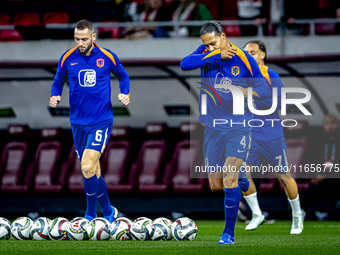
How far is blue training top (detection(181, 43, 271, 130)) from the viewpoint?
16.7 ft

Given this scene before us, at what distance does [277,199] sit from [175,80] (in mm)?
2783

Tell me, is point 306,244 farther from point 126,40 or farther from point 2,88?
point 2,88

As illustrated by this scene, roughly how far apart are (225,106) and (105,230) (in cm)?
156

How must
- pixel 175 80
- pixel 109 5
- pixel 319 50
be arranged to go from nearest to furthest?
pixel 319 50
pixel 175 80
pixel 109 5

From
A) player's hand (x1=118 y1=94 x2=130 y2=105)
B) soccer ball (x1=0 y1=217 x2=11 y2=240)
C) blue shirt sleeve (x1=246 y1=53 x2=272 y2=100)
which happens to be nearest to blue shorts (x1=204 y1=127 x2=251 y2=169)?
A: blue shirt sleeve (x1=246 y1=53 x2=272 y2=100)

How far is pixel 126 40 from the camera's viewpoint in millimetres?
9906

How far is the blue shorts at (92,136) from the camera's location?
579 cm

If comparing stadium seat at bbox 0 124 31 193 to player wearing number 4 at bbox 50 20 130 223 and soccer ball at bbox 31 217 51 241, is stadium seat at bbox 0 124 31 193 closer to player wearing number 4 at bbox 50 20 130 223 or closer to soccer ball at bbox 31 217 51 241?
player wearing number 4 at bbox 50 20 130 223

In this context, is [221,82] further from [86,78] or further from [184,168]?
[184,168]

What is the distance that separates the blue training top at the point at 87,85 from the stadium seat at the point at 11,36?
15.8 feet

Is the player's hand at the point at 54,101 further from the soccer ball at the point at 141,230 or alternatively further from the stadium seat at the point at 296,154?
the stadium seat at the point at 296,154

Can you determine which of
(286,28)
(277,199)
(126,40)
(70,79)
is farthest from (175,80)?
(70,79)

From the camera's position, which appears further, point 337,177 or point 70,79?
point 337,177

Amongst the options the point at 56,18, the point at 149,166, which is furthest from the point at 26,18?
the point at 149,166
